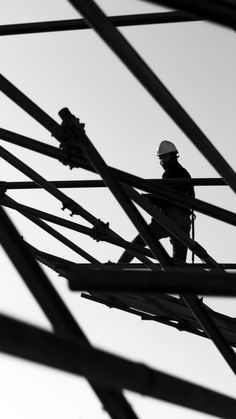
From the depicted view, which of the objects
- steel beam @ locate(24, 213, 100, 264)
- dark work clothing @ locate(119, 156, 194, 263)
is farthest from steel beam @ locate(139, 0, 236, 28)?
dark work clothing @ locate(119, 156, 194, 263)

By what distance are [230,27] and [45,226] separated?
7086 millimetres

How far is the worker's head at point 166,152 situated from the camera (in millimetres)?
16125

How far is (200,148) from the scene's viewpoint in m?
8.41

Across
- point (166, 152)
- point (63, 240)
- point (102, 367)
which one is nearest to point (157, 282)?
point (102, 367)

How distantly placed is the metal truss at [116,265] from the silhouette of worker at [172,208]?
5.40ft

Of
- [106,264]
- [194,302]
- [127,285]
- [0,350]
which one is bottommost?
[0,350]

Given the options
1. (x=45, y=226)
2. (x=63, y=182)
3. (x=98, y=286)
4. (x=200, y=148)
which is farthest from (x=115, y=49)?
(x=45, y=226)

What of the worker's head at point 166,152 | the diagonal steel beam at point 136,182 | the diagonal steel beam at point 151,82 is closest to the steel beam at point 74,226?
the diagonal steel beam at point 136,182

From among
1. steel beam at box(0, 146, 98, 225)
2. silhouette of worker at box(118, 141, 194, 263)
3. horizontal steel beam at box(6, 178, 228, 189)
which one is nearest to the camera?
horizontal steel beam at box(6, 178, 228, 189)

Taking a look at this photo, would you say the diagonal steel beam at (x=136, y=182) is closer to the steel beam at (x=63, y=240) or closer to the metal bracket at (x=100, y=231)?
the metal bracket at (x=100, y=231)

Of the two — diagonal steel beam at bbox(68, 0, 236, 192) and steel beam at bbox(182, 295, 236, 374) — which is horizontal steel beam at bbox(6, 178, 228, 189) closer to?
steel beam at bbox(182, 295, 236, 374)

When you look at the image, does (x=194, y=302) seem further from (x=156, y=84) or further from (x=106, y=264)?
(x=106, y=264)

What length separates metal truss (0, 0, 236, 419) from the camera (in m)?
5.60

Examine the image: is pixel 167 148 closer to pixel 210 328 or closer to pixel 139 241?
pixel 139 241
